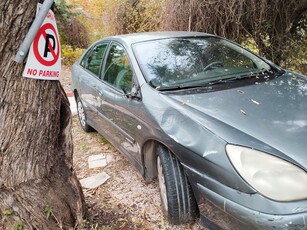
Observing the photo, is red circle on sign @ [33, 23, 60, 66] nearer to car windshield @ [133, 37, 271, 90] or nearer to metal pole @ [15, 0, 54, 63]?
metal pole @ [15, 0, 54, 63]

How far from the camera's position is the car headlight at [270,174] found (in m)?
1.67

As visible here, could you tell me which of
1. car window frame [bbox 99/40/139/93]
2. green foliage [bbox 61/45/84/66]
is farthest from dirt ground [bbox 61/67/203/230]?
green foliage [bbox 61/45/84/66]

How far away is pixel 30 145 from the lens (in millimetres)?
2000

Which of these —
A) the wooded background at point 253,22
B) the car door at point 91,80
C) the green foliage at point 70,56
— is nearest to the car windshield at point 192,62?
the car door at point 91,80

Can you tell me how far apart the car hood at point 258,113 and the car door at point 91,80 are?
4.74 feet

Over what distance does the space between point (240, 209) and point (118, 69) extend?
193 centimetres

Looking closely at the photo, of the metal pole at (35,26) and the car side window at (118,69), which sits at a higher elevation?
the metal pole at (35,26)

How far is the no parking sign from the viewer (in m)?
1.83

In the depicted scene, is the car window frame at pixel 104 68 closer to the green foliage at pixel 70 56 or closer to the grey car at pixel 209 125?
the grey car at pixel 209 125

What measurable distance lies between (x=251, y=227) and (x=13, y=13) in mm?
1787

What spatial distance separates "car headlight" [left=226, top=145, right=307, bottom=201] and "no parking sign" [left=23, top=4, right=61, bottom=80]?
123 cm

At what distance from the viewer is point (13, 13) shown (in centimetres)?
173

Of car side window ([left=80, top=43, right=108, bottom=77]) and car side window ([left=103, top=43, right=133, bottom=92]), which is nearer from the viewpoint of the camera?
car side window ([left=103, top=43, right=133, bottom=92])

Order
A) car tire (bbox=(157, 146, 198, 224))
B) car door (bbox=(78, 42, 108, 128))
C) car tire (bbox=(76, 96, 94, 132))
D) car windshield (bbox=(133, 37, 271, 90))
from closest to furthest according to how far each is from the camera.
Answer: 1. car tire (bbox=(157, 146, 198, 224))
2. car windshield (bbox=(133, 37, 271, 90))
3. car door (bbox=(78, 42, 108, 128))
4. car tire (bbox=(76, 96, 94, 132))
